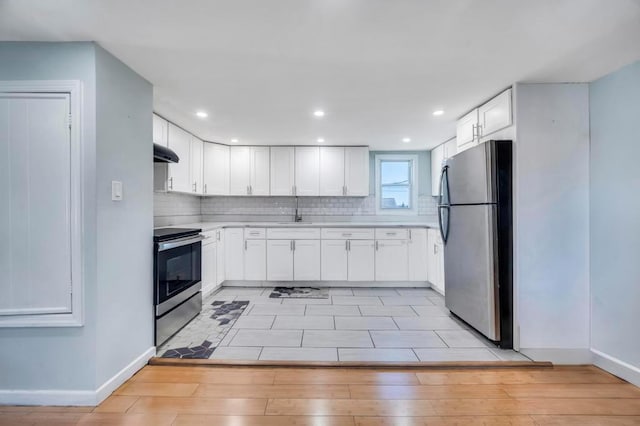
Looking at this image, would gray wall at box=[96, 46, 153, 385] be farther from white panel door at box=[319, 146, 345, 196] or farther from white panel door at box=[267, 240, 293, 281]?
white panel door at box=[319, 146, 345, 196]

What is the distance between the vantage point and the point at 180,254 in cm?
267

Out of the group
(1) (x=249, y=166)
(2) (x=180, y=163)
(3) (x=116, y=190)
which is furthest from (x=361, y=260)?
(3) (x=116, y=190)

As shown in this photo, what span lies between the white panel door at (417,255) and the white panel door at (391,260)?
8 cm

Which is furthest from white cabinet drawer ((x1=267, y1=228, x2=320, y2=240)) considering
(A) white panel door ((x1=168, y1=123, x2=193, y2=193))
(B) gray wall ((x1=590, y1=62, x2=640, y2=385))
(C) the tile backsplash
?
(B) gray wall ((x1=590, y1=62, x2=640, y2=385))

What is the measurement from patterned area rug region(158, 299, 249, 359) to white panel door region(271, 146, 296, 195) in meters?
1.88

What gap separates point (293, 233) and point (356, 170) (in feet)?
4.55

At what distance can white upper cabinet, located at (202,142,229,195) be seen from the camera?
425 cm

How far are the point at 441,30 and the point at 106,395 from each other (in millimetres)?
2962

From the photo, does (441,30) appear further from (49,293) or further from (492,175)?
(49,293)

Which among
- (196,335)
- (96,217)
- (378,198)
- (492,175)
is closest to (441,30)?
(492,175)

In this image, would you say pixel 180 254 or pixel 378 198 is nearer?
pixel 180 254

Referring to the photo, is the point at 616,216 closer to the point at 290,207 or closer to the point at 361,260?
the point at 361,260

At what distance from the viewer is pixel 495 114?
2533mm

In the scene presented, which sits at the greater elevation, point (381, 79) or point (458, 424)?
point (381, 79)
